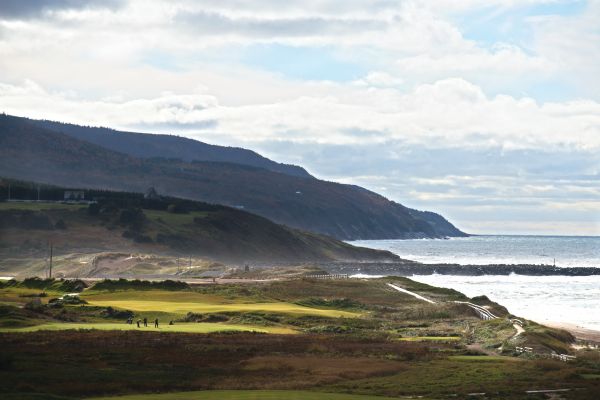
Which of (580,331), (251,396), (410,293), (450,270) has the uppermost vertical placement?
(450,270)

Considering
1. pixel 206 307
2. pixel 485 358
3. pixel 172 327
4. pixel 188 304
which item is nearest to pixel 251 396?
pixel 485 358

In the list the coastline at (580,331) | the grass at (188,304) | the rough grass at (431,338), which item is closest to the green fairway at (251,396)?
the rough grass at (431,338)

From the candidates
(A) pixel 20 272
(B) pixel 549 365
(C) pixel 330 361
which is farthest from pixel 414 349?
(A) pixel 20 272

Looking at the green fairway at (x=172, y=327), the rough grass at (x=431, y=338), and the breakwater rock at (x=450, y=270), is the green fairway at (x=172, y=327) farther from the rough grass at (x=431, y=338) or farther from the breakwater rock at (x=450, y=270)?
the breakwater rock at (x=450, y=270)

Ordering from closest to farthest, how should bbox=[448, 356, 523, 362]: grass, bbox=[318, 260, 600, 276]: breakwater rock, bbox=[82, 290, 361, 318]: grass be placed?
bbox=[448, 356, 523, 362]: grass
bbox=[82, 290, 361, 318]: grass
bbox=[318, 260, 600, 276]: breakwater rock

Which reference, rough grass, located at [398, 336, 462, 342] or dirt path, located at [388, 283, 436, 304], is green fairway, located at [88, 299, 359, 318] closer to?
dirt path, located at [388, 283, 436, 304]

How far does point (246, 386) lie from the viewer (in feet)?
137

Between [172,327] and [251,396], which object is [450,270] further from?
[251,396]

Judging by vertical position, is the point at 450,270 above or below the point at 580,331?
above

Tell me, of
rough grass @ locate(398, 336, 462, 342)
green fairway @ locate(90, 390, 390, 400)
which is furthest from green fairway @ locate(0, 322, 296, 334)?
green fairway @ locate(90, 390, 390, 400)

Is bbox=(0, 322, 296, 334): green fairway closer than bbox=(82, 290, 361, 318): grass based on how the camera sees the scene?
Yes

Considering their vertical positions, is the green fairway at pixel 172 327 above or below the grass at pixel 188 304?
below

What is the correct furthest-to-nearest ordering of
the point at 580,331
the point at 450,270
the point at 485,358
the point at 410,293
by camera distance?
1. the point at 450,270
2. the point at 410,293
3. the point at 580,331
4. the point at 485,358

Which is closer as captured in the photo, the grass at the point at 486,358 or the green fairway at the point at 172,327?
the grass at the point at 486,358
